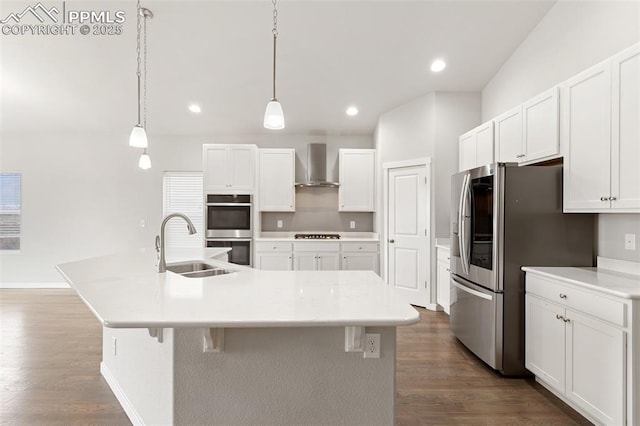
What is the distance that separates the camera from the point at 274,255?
5070 mm

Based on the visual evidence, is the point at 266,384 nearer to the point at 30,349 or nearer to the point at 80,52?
the point at 30,349

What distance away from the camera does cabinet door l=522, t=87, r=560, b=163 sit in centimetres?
260

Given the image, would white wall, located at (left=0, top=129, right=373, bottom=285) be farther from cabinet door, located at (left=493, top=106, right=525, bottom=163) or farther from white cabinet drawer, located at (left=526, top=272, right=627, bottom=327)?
white cabinet drawer, located at (left=526, top=272, right=627, bottom=327)

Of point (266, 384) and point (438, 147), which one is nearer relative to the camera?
point (266, 384)

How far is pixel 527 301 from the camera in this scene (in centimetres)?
256

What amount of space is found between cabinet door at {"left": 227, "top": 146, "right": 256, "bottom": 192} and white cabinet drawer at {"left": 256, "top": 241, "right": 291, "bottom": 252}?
86cm

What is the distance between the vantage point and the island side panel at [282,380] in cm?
160

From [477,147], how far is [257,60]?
282cm

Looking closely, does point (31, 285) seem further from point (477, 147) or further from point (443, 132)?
point (477, 147)

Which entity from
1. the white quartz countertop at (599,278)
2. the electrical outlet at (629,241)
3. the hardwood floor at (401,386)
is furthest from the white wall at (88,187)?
the electrical outlet at (629,241)

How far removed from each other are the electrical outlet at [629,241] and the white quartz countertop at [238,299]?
1858mm

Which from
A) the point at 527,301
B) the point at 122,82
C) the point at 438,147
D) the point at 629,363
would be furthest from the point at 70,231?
the point at 629,363

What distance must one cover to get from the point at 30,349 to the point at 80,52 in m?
3.30

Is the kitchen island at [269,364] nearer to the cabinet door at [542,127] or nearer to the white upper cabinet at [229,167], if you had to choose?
the cabinet door at [542,127]
